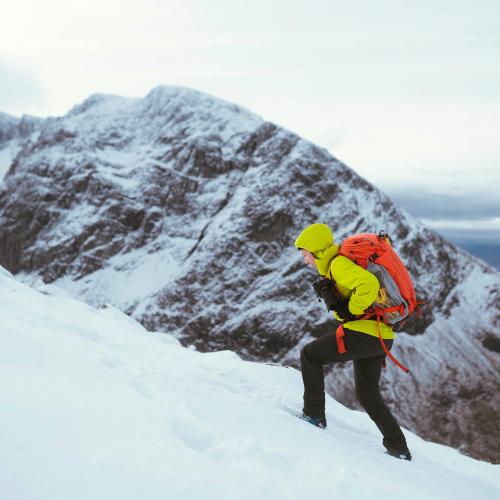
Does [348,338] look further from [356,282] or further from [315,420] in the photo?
[315,420]

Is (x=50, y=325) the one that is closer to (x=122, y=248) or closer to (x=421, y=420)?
(x=421, y=420)

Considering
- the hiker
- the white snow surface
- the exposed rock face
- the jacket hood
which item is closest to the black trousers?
the hiker

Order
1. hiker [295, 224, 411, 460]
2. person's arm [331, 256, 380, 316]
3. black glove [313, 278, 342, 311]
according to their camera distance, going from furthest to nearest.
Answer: black glove [313, 278, 342, 311]
hiker [295, 224, 411, 460]
person's arm [331, 256, 380, 316]

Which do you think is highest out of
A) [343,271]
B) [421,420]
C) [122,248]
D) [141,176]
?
[141,176]

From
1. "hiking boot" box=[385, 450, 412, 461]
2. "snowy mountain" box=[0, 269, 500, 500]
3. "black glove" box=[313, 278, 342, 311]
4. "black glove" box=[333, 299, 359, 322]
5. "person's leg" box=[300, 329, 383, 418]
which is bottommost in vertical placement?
"hiking boot" box=[385, 450, 412, 461]

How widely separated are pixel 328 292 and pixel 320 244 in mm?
633

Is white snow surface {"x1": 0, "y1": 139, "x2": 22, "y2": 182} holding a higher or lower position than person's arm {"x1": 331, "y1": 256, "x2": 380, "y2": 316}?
higher

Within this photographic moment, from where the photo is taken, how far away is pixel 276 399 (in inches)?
288

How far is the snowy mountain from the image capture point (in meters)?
3.17

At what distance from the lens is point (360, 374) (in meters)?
6.60

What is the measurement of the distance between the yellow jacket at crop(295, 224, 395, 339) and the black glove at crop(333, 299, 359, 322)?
2.4 inches

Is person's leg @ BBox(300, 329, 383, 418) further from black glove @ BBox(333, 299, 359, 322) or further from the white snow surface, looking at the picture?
the white snow surface

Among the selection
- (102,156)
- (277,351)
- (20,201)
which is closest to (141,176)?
(102,156)

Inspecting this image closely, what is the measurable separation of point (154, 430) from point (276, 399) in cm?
357
